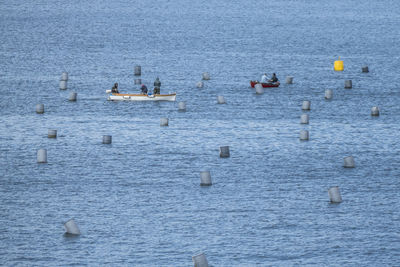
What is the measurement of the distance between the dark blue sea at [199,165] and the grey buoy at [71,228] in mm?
476

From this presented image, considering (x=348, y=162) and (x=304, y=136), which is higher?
(x=304, y=136)

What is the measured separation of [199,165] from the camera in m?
57.0

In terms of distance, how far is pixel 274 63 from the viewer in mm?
110938

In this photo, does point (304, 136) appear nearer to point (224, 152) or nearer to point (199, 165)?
point (224, 152)

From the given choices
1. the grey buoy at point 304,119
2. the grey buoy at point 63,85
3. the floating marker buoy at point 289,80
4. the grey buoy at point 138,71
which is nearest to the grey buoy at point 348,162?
the grey buoy at point 304,119

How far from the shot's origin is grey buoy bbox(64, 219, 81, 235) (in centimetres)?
4275

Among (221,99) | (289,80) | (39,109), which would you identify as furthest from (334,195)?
(289,80)

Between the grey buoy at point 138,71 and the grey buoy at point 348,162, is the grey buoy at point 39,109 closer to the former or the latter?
the grey buoy at point 138,71

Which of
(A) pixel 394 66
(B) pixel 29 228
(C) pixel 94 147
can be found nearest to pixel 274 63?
(A) pixel 394 66

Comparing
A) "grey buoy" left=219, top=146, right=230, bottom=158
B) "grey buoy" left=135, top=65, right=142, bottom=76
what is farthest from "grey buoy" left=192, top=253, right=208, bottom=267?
"grey buoy" left=135, top=65, right=142, bottom=76

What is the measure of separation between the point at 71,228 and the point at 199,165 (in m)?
15.6

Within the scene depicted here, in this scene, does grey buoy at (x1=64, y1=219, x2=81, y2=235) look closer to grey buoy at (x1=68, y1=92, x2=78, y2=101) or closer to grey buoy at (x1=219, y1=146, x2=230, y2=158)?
grey buoy at (x1=219, y1=146, x2=230, y2=158)

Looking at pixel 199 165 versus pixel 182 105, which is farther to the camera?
pixel 182 105

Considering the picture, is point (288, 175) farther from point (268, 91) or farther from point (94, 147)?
point (268, 91)
